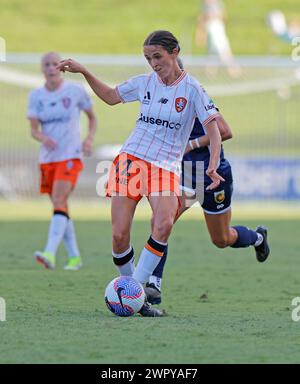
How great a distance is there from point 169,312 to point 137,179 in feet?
3.66

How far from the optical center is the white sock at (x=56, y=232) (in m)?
11.4

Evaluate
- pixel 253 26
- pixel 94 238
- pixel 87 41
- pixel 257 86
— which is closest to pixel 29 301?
pixel 94 238

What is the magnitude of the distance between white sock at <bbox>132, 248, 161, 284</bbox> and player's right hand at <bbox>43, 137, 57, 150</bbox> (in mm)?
4211

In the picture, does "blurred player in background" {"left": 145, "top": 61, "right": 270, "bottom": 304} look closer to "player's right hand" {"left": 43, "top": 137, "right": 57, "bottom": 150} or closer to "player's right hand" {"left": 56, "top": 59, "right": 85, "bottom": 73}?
"player's right hand" {"left": 56, "top": 59, "right": 85, "bottom": 73}

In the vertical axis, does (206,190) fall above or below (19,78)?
below

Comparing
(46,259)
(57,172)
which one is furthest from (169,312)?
(57,172)

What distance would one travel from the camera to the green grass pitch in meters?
6.01

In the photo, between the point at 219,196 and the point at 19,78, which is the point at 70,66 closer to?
the point at 219,196

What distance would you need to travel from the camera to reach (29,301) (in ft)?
27.8

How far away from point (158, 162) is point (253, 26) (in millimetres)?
29333

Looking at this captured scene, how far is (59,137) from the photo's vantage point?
39.5 feet

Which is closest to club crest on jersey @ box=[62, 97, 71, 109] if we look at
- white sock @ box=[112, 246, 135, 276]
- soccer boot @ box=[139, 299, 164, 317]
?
white sock @ box=[112, 246, 135, 276]

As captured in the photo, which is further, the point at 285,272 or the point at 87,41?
the point at 87,41
